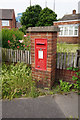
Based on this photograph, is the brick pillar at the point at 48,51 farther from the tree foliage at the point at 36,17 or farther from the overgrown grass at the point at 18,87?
the tree foliage at the point at 36,17

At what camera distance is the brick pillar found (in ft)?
11.1

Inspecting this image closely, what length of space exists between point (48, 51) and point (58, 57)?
657 millimetres

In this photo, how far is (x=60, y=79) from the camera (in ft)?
13.6

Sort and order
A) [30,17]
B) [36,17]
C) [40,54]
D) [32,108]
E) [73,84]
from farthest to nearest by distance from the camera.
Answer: [30,17], [36,17], [73,84], [40,54], [32,108]

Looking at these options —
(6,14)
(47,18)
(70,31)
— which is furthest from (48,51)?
(6,14)

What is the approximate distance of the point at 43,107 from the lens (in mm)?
3002

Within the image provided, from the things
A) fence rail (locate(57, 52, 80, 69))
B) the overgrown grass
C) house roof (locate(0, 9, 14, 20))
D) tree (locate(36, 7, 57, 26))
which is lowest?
the overgrown grass

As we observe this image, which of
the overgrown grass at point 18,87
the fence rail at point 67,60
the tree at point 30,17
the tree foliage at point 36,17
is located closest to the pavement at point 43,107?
the overgrown grass at point 18,87

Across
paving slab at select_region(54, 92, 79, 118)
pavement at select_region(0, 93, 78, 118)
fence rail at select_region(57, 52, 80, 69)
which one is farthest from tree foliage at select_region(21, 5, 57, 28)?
pavement at select_region(0, 93, 78, 118)

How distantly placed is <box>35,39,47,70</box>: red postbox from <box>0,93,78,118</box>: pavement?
1.02 m

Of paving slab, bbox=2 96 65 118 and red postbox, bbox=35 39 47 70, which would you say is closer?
paving slab, bbox=2 96 65 118

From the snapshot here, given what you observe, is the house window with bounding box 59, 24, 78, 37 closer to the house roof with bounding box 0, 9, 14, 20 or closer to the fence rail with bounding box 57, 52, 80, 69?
the fence rail with bounding box 57, 52, 80, 69

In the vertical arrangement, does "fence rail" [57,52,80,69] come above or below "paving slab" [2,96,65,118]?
above

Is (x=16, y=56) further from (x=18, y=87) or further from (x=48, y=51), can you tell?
(x=48, y=51)
